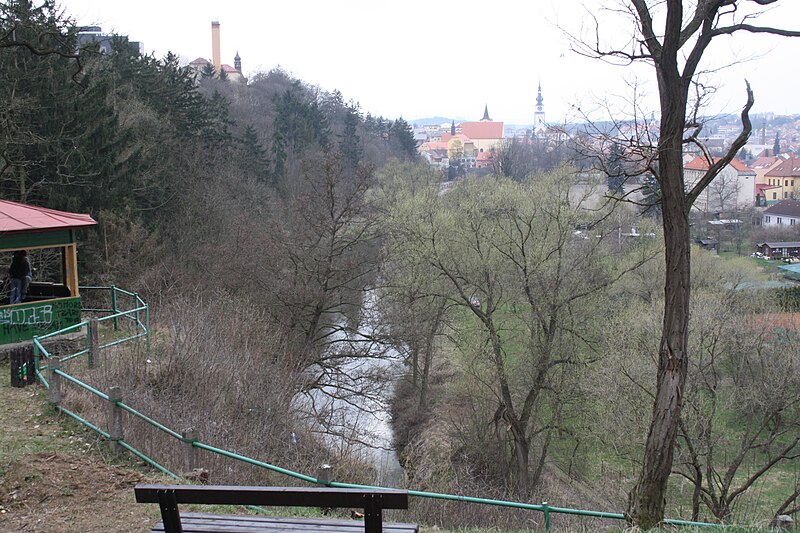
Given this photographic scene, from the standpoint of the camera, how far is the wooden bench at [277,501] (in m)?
4.00

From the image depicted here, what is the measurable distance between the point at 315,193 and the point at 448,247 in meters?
4.86

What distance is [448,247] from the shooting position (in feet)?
76.5

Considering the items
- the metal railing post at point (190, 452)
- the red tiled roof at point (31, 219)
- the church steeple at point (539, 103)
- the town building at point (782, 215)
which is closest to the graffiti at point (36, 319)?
the red tiled roof at point (31, 219)

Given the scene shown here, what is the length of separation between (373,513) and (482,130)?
626ft

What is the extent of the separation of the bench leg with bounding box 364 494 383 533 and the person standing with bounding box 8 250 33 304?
12.3 meters

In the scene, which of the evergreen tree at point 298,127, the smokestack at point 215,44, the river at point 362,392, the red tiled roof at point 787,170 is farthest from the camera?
the smokestack at point 215,44

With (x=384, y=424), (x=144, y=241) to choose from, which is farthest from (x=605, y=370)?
(x=144, y=241)

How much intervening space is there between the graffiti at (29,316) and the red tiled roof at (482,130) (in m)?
179

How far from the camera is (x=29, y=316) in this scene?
13203 millimetres

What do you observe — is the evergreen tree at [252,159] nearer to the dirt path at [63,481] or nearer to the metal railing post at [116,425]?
the dirt path at [63,481]

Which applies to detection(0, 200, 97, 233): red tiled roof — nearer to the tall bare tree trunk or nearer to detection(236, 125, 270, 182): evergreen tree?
the tall bare tree trunk

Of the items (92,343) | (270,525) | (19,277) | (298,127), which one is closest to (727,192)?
(298,127)

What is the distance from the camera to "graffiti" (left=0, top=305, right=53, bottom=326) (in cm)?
1291

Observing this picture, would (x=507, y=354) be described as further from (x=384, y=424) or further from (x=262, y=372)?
(x=262, y=372)
